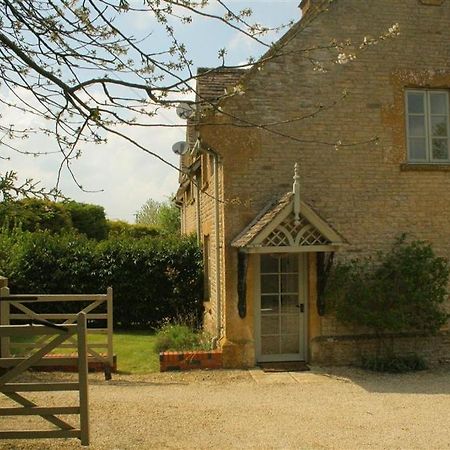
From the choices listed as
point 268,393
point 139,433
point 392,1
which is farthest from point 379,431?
point 392,1

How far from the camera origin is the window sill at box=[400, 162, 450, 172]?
11039 millimetres

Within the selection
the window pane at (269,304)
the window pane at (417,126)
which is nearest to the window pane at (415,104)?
the window pane at (417,126)

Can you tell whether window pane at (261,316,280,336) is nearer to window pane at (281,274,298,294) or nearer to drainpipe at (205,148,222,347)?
window pane at (281,274,298,294)

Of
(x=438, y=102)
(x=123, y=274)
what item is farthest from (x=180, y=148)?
(x=438, y=102)

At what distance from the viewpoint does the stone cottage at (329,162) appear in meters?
10.6

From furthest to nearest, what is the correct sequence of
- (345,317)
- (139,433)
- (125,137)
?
1. (345,317)
2. (139,433)
3. (125,137)

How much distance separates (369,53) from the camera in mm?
11078

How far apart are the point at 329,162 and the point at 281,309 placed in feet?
9.61

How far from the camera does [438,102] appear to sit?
11367 millimetres

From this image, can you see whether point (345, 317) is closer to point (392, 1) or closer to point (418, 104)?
point (418, 104)

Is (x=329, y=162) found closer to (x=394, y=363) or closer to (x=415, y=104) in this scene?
(x=415, y=104)

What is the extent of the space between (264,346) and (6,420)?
16.8 feet

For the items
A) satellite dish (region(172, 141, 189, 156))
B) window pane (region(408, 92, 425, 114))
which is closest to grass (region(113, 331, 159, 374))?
satellite dish (region(172, 141, 189, 156))

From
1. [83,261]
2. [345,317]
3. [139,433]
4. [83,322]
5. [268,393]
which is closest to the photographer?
[83,322]
